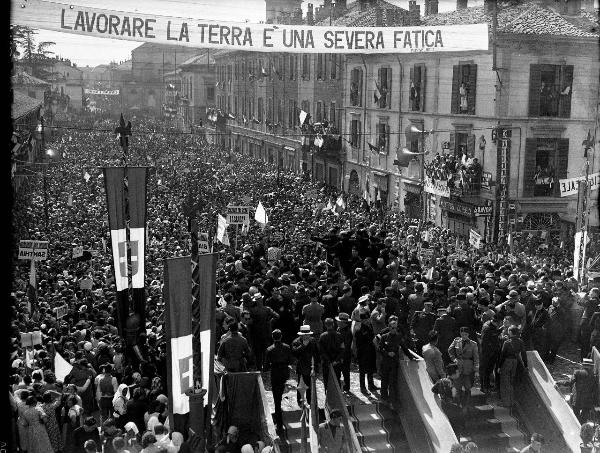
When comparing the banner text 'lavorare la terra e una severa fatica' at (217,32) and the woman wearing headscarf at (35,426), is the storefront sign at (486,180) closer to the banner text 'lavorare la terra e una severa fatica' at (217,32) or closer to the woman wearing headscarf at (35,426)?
the banner text 'lavorare la terra e una severa fatica' at (217,32)

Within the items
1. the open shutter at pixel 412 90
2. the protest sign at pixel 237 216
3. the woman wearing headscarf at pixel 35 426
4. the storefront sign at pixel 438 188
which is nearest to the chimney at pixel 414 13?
the open shutter at pixel 412 90

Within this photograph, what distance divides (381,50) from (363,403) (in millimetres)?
5005

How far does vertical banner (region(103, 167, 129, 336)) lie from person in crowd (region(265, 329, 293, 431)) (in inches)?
110

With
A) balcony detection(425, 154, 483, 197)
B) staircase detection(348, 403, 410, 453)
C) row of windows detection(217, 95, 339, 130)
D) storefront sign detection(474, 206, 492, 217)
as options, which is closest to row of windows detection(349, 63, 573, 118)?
balcony detection(425, 154, 483, 197)

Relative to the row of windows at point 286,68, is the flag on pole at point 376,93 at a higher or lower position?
lower

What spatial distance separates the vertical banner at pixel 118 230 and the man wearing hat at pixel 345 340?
330cm

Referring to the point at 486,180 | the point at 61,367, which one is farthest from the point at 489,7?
the point at 61,367

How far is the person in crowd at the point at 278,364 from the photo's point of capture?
1021 centimetres

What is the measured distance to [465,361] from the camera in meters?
10.4

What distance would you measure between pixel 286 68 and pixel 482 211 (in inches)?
1020

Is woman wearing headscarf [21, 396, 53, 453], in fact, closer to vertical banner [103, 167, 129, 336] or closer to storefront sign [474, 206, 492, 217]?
vertical banner [103, 167, 129, 336]

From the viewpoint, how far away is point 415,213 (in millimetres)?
33188

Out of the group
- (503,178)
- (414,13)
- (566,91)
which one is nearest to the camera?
(503,178)

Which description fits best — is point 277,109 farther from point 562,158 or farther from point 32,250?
point 32,250
